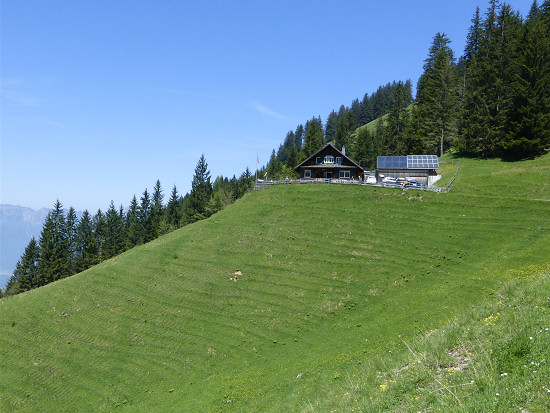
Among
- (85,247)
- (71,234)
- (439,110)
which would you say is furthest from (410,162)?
(71,234)

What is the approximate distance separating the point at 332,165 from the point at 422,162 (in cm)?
1537

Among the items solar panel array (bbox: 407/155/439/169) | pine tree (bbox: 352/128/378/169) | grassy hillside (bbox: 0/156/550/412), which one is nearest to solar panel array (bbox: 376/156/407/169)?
solar panel array (bbox: 407/155/439/169)

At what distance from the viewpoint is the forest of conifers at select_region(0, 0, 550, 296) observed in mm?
54625

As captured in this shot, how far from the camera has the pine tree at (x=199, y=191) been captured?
102 metres

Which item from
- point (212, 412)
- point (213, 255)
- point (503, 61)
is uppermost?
point (503, 61)

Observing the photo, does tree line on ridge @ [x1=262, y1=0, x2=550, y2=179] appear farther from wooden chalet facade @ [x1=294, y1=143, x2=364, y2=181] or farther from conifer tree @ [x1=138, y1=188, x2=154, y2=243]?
conifer tree @ [x1=138, y1=188, x2=154, y2=243]

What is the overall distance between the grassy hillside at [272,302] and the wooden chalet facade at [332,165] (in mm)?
16417

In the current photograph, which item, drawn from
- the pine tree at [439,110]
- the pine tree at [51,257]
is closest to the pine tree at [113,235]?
the pine tree at [51,257]

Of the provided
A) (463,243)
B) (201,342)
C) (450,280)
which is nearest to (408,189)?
(463,243)

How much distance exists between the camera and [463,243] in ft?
110

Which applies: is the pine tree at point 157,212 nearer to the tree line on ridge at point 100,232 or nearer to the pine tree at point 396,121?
the tree line on ridge at point 100,232

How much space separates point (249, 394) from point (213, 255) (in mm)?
21024

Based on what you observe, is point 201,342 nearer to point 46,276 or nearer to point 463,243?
point 463,243

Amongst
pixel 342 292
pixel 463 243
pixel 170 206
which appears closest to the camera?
pixel 342 292
